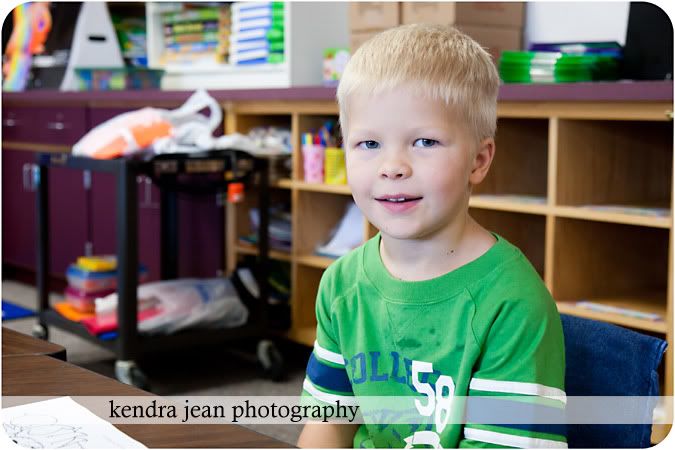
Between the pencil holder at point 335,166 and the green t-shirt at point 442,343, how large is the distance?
1686 millimetres

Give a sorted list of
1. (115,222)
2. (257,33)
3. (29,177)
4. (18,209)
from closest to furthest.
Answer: (257,33) → (115,222) → (29,177) → (18,209)

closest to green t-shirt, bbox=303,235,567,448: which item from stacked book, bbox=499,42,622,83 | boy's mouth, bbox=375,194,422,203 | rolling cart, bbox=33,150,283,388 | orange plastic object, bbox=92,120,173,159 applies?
boy's mouth, bbox=375,194,422,203

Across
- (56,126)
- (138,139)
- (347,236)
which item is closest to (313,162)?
(347,236)

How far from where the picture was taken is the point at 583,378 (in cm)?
105

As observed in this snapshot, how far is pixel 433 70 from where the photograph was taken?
103 centimetres

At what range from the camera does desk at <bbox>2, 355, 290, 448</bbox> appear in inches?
30.9

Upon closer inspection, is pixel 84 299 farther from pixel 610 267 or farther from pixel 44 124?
pixel 610 267

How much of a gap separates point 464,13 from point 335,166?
60 centimetres

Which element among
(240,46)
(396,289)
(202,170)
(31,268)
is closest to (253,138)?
(202,170)

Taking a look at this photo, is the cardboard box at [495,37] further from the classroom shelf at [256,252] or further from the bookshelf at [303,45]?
the classroom shelf at [256,252]

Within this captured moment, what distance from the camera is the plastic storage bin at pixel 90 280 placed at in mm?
3045

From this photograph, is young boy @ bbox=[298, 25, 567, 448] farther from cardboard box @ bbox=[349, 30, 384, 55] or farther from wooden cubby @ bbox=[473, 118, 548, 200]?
cardboard box @ bbox=[349, 30, 384, 55]

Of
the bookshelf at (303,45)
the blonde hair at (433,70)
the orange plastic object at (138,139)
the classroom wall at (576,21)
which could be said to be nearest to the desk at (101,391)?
the blonde hair at (433,70)

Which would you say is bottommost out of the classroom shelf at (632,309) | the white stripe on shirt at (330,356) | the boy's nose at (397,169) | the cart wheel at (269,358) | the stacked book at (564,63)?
the cart wheel at (269,358)
